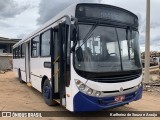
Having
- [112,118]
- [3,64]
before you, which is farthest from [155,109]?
[3,64]

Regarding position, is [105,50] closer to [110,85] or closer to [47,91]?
[110,85]

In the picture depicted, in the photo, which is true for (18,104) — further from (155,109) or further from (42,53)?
(155,109)

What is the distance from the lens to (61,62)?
22.6 feet

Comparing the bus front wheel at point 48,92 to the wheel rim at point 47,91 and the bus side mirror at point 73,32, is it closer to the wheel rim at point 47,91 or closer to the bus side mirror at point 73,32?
the wheel rim at point 47,91

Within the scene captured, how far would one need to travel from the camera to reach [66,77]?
254 inches

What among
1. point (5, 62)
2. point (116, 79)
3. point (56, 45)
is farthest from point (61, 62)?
Result: point (5, 62)

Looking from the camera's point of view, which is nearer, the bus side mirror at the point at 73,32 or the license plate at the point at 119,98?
the bus side mirror at the point at 73,32

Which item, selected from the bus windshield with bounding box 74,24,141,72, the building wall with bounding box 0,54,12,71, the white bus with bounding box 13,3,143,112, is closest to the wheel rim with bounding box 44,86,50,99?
the white bus with bounding box 13,3,143,112

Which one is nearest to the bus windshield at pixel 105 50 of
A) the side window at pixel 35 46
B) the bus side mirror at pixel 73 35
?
the bus side mirror at pixel 73 35

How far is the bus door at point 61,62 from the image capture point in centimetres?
655

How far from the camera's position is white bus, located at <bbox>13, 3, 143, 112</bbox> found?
6059 millimetres

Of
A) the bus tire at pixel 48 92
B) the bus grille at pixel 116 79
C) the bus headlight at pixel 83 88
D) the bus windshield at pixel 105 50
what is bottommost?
the bus tire at pixel 48 92

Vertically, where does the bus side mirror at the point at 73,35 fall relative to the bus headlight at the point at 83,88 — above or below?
above

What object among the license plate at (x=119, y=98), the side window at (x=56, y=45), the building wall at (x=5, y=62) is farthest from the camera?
the building wall at (x=5, y=62)
